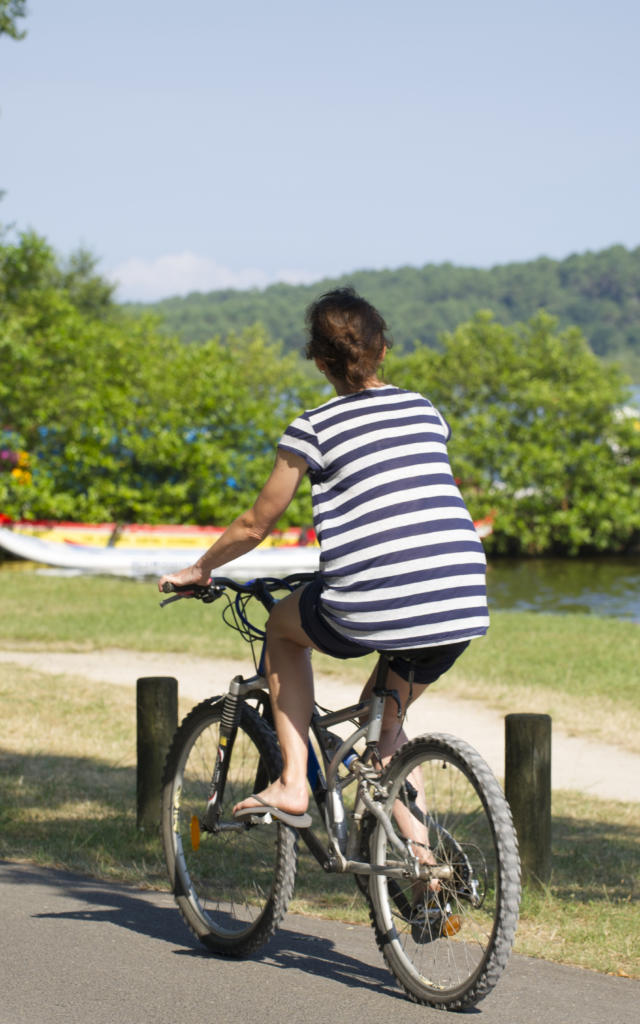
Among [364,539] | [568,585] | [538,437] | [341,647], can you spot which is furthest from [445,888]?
[538,437]

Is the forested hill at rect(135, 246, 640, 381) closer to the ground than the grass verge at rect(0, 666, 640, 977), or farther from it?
farther from it

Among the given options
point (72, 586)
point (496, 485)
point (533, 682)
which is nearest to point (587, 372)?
point (496, 485)

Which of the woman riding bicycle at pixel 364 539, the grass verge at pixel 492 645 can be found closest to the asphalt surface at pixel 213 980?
the woman riding bicycle at pixel 364 539

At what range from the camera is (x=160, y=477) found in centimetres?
2788

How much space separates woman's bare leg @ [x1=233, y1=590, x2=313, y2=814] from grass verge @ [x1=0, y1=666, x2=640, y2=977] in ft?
3.31

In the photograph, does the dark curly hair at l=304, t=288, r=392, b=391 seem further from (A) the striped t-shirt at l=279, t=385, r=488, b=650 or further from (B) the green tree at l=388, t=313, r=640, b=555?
(B) the green tree at l=388, t=313, r=640, b=555

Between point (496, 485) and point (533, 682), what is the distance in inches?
915

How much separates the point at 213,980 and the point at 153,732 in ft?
7.08

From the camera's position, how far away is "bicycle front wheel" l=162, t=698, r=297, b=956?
421 centimetres

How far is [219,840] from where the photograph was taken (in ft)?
15.0

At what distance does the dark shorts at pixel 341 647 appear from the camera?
3791 millimetres

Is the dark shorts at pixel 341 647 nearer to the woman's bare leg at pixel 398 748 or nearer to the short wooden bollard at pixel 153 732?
the woman's bare leg at pixel 398 748

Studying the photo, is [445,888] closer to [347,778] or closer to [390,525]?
[347,778]

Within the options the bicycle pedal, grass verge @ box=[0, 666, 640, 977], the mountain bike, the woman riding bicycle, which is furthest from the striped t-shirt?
grass verge @ box=[0, 666, 640, 977]
